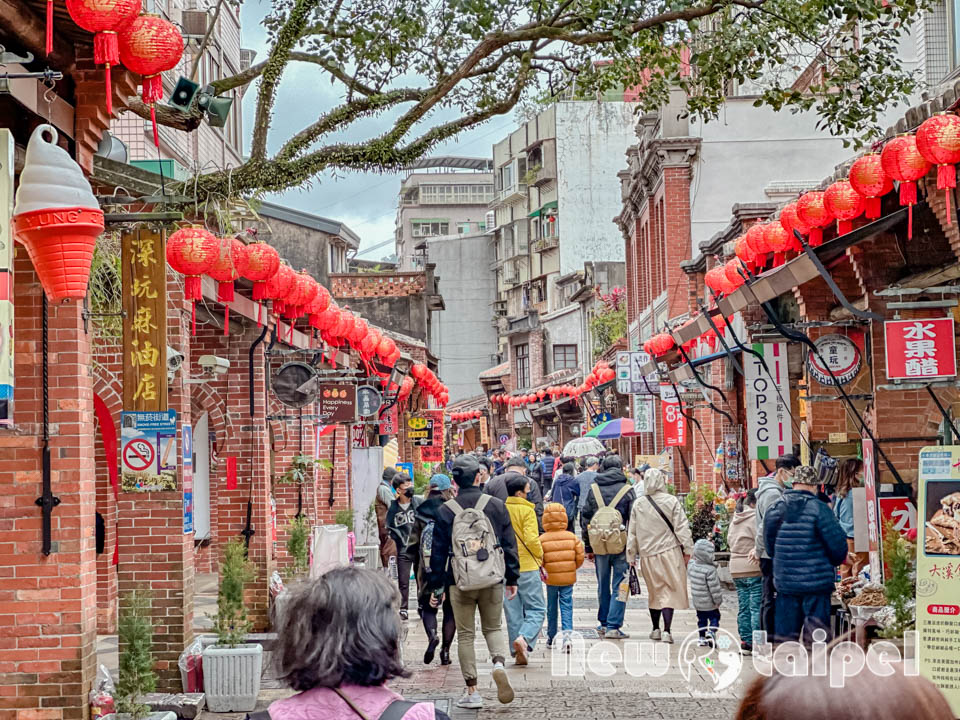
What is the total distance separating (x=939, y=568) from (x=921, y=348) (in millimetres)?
1854

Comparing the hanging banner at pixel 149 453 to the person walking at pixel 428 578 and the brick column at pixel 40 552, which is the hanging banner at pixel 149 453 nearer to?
the brick column at pixel 40 552

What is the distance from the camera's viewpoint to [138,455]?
973 cm

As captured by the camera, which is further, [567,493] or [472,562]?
[567,493]

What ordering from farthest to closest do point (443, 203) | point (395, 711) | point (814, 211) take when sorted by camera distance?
point (443, 203)
point (814, 211)
point (395, 711)

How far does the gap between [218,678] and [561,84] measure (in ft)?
19.6

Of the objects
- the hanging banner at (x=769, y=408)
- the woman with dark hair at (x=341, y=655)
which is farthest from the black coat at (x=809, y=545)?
the woman with dark hair at (x=341, y=655)

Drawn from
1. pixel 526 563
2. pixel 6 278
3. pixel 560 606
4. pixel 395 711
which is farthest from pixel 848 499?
pixel 395 711

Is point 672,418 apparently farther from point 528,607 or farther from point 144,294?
point 144,294

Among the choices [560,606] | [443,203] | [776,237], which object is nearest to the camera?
[776,237]

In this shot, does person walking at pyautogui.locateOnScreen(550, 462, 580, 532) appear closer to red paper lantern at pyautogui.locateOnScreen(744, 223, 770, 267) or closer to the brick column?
red paper lantern at pyautogui.locateOnScreen(744, 223, 770, 267)

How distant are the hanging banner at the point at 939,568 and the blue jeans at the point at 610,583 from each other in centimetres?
582

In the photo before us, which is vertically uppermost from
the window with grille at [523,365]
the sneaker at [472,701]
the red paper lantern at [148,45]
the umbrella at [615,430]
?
the window with grille at [523,365]

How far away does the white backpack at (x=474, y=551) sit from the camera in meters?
10.4

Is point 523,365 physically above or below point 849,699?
above
